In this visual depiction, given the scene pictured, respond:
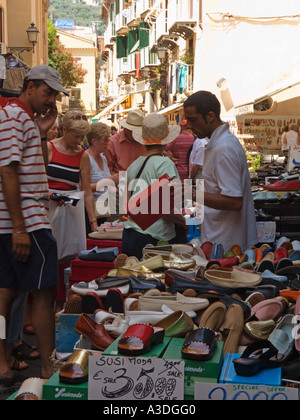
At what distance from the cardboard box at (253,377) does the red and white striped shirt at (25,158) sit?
1.87 meters

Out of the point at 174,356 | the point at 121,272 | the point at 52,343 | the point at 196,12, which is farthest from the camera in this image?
the point at 196,12

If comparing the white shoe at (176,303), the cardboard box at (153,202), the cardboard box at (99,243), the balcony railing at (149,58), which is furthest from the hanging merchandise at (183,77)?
the white shoe at (176,303)

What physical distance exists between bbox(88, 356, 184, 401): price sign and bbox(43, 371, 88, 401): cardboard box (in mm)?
60

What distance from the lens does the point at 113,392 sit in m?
2.31

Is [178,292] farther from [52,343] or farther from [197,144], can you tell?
[197,144]

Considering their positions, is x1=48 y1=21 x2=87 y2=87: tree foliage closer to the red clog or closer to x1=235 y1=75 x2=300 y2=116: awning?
x1=235 y1=75 x2=300 y2=116: awning

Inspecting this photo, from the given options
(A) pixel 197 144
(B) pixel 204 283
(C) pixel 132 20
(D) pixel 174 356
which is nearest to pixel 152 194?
(B) pixel 204 283

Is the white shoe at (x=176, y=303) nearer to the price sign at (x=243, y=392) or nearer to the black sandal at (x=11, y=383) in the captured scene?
the price sign at (x=243, y=392)

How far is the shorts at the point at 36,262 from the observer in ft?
13.1

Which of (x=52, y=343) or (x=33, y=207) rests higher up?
(x=33, y=207)

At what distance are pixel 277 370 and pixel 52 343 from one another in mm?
2112

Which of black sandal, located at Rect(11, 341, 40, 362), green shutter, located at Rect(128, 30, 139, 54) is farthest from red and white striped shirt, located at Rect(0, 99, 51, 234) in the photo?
green shutter, located at Rect(128, 30, 139, 54)

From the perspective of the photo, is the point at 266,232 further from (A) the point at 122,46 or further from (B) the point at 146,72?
(A) the point at 122,46

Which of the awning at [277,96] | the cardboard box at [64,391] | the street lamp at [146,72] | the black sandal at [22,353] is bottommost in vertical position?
the black sandal at [22,353]
